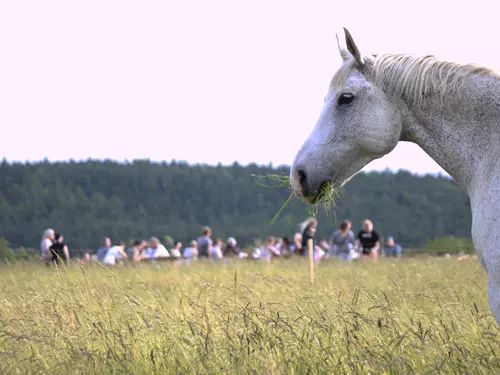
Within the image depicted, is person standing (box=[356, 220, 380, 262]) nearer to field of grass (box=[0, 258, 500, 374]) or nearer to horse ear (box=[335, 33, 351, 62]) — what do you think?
field of grass (box=[0, 258, 500, 374])

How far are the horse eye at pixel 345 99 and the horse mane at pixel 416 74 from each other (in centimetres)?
13

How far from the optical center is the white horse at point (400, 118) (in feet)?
14.3

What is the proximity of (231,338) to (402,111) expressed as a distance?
1.98 metres

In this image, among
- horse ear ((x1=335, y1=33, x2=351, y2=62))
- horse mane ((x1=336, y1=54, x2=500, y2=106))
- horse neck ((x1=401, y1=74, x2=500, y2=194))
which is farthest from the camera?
horse ear ((x1=335, y1=33, x2=351, y2=62))

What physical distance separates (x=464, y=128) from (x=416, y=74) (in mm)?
440

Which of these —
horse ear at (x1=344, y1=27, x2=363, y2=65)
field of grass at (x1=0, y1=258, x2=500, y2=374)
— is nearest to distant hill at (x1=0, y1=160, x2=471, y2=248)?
field of grass at (x1=0, y1=258, x2=500, y2=374)

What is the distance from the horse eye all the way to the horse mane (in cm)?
13

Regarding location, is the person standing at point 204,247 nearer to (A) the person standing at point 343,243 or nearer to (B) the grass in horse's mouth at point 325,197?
(A) the person standing at point 343,243

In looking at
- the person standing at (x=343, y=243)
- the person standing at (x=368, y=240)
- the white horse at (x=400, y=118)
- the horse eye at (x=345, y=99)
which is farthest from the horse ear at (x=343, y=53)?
the person standing at (x=368, y=240)

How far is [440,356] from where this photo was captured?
4.82 metres

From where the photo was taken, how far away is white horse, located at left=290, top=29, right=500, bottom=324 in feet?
14.3

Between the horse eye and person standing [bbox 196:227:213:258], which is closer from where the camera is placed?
the horse eye

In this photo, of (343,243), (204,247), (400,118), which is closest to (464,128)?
(400,118)

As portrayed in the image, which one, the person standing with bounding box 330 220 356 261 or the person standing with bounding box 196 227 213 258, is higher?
the person standing with bounding box 330 220 356 261
